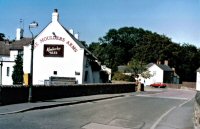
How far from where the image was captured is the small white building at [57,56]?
49.0 m

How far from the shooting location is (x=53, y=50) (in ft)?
164

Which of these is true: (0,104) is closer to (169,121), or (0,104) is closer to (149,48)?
(169,121)

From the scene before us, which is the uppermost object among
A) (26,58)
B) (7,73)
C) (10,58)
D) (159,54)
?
(159,54)

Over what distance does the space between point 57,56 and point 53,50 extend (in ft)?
3.15

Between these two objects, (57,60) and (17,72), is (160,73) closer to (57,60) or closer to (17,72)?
(17,72)

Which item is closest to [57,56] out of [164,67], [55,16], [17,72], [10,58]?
[55,16]

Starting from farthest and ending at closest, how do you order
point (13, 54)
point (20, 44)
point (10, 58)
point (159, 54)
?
point (159, 54) < point (20, 44) < point (13, 54) < point (10, 58)

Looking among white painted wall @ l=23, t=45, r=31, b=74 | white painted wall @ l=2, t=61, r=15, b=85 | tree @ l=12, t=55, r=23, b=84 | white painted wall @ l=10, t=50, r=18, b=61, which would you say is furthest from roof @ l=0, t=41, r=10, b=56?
white painted wall @ l=23, t=45, r=31, b=74

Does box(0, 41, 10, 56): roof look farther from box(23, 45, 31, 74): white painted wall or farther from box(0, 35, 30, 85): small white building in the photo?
box(23, 45, 31, 74): white painted wall

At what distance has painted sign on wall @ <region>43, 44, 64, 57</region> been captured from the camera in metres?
49.5

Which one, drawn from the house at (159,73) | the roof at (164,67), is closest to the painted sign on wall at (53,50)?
the house at (159,73)

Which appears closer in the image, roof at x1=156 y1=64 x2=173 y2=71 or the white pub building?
the white pub building

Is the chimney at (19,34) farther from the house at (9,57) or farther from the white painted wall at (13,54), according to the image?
the white painted wall at (13,54)

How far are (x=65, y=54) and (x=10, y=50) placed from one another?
39.4ft
